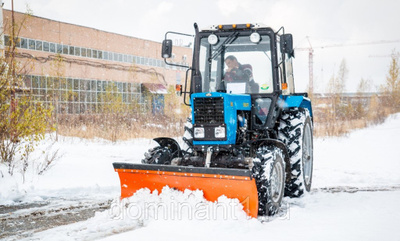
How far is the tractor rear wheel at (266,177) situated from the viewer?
16.6 ft

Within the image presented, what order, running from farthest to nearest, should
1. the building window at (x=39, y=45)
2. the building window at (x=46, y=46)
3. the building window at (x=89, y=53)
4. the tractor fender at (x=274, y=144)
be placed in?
the building window at (x=89, y=53) → the building window at (x=46, y=46) → the building window at (x=39, y=45) → the tractor fender at (x=274, y=144)

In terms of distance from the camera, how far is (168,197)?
5.26m

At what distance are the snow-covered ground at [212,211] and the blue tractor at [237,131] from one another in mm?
218

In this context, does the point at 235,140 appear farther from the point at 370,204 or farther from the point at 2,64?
the point at 2,64

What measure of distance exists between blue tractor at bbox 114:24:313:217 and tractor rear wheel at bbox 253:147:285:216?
0.04ft

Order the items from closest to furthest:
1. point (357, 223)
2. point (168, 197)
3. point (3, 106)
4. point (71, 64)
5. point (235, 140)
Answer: point (357, 223), point (168, 197), point (235, 140), point (3, 106), point (71, 64)

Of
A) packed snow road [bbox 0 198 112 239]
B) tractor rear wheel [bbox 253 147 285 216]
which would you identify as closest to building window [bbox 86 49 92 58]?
packed snow road [bbox 0 198 112 239]

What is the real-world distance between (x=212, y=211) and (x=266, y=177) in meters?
0.74

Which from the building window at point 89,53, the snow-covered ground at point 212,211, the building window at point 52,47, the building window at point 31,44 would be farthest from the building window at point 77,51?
the snow-covered ground at point 212,211

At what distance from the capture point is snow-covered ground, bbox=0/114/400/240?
4.51m

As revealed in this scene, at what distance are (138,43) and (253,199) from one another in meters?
37.8

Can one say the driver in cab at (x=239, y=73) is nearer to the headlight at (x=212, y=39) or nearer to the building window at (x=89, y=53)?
the headlight at (x=212, y=39)

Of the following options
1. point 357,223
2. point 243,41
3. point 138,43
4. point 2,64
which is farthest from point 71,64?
point 357,223

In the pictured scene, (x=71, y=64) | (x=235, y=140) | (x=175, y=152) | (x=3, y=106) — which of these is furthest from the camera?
(x=71, y=64)
